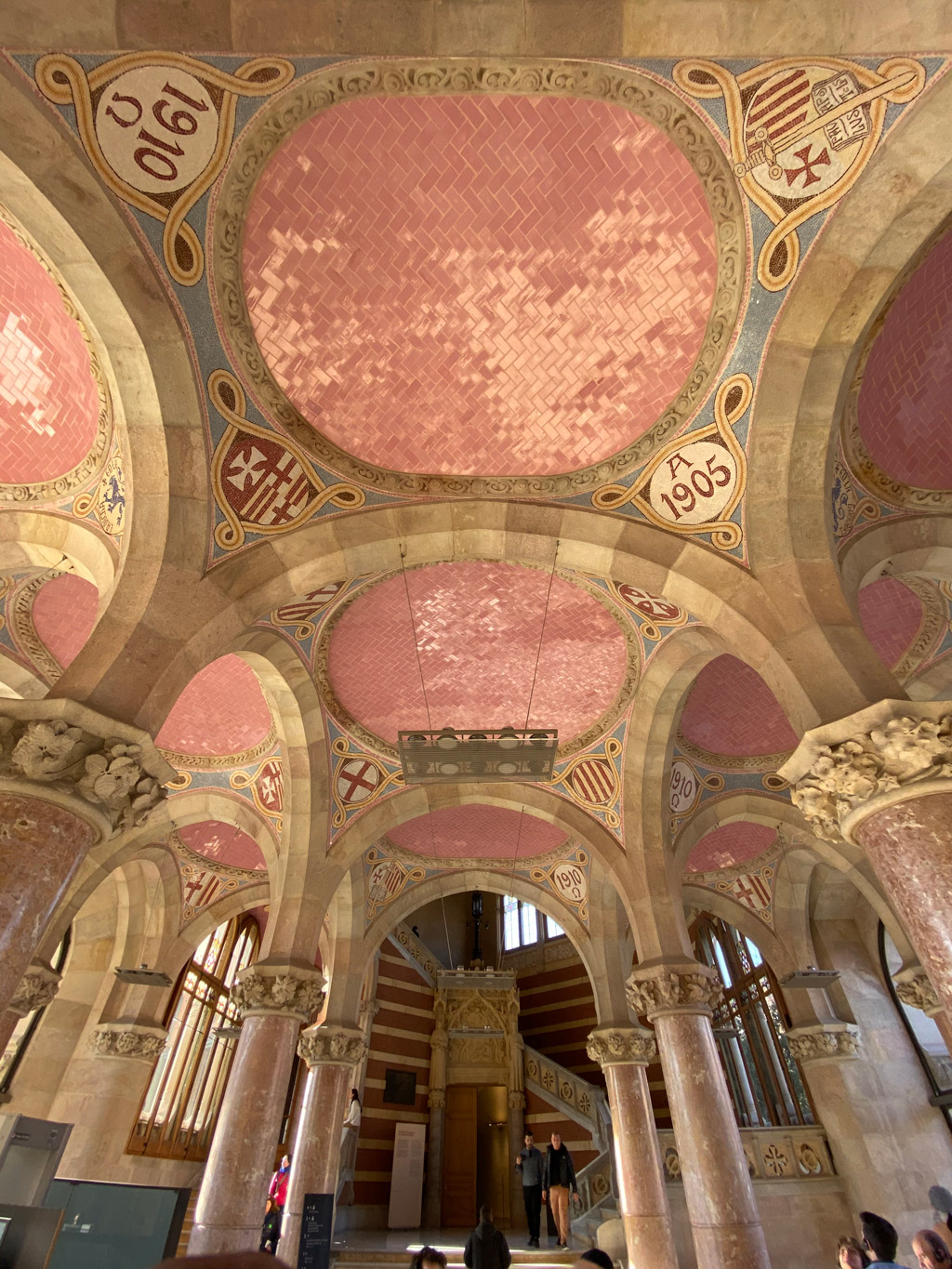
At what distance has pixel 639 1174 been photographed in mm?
7949

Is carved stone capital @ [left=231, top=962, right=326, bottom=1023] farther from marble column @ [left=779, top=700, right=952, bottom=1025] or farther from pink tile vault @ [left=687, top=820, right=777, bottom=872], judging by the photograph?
pink tile vault @ [left=687, top=820, right=777, bottom=872]

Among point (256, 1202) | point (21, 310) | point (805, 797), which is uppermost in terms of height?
point (21, 310)

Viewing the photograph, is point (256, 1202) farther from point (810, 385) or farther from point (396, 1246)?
point (810, 385)

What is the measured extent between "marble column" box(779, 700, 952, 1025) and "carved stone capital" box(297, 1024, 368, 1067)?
8.03m

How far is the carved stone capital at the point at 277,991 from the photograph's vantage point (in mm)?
7062

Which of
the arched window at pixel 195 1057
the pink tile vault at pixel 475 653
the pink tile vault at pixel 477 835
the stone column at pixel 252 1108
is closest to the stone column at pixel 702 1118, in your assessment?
the pink tile vault at pixel 475 653

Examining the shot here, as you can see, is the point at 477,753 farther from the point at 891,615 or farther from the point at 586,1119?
the point at 586,1119

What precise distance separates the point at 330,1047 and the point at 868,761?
8.57 m

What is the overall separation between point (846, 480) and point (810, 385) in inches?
38.0

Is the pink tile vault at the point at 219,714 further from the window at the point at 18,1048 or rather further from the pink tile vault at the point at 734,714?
the pink tile vault at the point at 734,714

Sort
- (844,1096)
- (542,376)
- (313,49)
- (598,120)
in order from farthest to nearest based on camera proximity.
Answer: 1. (844,1096)
2. (542,376)
3. (598,120)
4. (313,49)

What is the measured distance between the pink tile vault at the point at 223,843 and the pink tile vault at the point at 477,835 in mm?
2379

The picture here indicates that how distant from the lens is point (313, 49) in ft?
11.7

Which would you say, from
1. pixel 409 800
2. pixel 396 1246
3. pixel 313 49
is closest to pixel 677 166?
pixel 313 49
